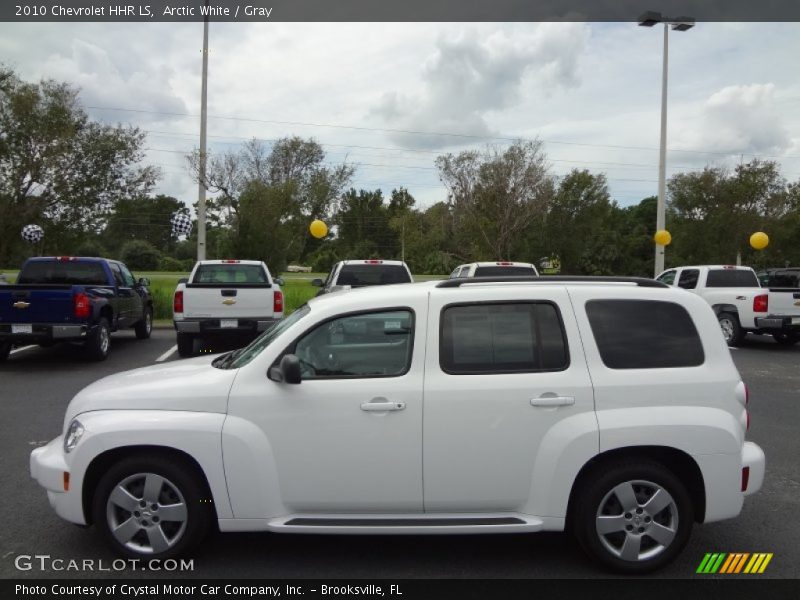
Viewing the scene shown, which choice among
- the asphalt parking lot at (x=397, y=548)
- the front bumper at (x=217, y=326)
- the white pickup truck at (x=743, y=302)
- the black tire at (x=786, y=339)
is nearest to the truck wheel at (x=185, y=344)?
the front bumper at (x=217, y=326)

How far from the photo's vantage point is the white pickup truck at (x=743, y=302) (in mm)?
14445

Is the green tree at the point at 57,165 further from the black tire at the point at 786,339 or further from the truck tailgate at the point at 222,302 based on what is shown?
the black tire at the point at 786,339

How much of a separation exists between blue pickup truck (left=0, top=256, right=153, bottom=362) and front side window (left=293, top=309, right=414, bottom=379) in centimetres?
887

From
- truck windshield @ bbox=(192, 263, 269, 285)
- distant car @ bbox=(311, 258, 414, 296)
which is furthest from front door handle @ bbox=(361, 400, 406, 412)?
distant car @ bbox=(311, 258, 414, 296)

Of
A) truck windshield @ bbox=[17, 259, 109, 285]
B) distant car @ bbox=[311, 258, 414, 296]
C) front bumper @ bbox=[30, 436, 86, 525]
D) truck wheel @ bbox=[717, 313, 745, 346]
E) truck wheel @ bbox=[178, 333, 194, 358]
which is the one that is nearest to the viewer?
front bumper @ bbox=[30, 436, 86, 525]

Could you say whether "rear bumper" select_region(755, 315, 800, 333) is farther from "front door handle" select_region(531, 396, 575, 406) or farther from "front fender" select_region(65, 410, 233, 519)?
"front fender" select_region(65, 410, 233, 519)

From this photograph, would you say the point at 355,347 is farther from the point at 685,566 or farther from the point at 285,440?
the point at 685,566

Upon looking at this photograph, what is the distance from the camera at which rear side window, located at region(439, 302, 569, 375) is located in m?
4.03

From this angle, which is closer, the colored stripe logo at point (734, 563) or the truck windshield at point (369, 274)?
the colored stripe logo at point (734, 563)

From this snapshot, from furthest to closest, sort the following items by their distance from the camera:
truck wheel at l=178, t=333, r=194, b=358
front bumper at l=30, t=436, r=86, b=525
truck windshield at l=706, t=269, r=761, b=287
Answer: truck windshield at l=706, t=269, r=761, b=287 < truck wheel at l=178, t=333, r=194, b=358 < front bumper at l=30, t=436, r=86, b=525

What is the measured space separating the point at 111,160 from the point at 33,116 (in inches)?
103

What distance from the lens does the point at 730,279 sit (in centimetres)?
1600

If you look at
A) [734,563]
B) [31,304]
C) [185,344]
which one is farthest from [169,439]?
[185,344]

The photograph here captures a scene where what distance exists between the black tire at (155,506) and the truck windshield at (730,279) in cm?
1465
